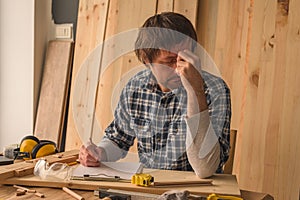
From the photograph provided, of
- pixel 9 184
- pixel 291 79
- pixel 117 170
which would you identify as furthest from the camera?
pixel 291 79

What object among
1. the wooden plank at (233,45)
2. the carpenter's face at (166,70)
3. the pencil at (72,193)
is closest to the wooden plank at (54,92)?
the wooden plank at (233,45)

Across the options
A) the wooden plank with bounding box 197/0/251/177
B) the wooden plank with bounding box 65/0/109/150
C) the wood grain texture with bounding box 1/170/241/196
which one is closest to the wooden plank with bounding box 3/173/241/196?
the wood grain texture with bounding box 1/170/241/196

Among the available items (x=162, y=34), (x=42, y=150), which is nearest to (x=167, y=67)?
(x=162, y=34)

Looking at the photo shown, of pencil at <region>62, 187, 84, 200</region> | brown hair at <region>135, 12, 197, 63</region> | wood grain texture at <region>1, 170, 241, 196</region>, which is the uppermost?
brown hair at <region>135, 12, 197, 63</region>

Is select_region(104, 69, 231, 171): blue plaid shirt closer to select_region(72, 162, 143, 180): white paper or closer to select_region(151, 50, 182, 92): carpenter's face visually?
select_region(151, 50, 182, 92): carpenter's face

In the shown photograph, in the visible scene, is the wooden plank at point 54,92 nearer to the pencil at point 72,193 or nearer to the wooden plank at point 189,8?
the wooden plank at point 189,8

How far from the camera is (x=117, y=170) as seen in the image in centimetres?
165

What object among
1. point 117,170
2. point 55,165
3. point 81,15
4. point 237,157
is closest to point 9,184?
point 55,165

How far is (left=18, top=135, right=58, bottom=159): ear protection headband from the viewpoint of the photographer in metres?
1.86

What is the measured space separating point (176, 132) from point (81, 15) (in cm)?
132

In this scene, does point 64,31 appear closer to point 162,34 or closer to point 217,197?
point 162,34

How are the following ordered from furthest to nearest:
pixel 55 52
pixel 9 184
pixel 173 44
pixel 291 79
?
pixel 55 52 → pixel 291 79 → pixel 173 44 → pixel 9 184

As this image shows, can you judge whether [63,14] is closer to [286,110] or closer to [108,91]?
[108,91]

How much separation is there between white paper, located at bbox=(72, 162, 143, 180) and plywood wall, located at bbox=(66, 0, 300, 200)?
0.90 m
